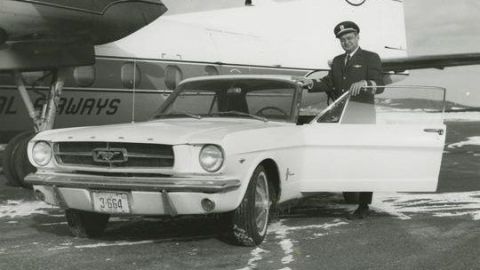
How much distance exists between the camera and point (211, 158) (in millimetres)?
4875

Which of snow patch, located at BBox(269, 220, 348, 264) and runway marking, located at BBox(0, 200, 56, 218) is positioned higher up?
snow patch, located at BBox(269, 220, 348, 264)

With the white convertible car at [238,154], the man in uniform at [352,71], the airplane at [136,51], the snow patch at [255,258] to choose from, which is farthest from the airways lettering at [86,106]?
the snow patch at [255,258]

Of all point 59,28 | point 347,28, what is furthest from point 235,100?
point 59,28

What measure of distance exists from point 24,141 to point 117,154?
4241mm

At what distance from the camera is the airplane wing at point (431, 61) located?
48.5 feet

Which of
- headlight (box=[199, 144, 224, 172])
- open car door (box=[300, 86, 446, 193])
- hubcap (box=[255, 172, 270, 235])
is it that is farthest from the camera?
open car door (box=[300, 86, 446, 193])

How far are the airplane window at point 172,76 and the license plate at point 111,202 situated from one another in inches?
309

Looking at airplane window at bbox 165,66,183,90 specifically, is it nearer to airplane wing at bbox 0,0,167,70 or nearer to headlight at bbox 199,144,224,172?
airplane wing at bbox 0,0,167,70

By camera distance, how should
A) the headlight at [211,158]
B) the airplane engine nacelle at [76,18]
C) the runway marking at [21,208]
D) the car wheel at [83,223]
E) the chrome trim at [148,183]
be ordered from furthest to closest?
1. the airplane engine nacelle at [76,18]
2. the runway marking at [21,208]
3. the car wheel at [83,223]
4. the headlight at [211,158]
5. the chrome trim at [148,183]

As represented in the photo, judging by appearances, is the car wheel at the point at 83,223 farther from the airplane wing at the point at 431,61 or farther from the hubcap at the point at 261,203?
the airplane wing at the point at 431,61

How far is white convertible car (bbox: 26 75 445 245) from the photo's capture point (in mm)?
4875

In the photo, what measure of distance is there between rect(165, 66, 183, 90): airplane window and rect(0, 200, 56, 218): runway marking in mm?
5220

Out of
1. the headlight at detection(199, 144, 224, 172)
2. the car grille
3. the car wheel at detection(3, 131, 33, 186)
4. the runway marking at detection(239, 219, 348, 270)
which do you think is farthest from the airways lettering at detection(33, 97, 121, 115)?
the headlight at detection(199, 144, 224, 172)

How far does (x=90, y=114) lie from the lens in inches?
448
